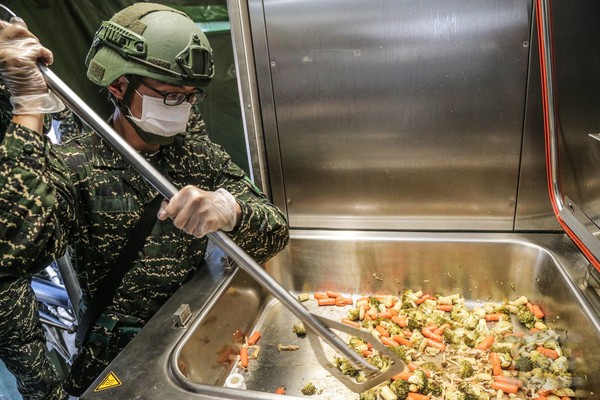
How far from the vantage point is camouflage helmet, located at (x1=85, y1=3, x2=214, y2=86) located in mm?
1063

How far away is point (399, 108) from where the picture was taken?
4.98ft

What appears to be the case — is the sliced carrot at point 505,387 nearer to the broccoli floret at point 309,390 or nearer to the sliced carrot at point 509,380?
the sliced carrot at point 509,380

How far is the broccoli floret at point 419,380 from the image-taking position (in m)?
1.18

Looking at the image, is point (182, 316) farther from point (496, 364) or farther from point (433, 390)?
point (496, 364)

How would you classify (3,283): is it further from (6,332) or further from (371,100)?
(371,100)

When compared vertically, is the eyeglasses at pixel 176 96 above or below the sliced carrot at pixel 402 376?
above

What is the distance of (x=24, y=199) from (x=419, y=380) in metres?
1.14

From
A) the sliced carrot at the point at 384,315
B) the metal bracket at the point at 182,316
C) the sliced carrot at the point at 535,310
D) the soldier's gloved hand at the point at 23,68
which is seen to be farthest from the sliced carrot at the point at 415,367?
the soldier's gloved hand at the point at 23,68

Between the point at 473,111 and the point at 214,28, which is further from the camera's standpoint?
the point at 214,28

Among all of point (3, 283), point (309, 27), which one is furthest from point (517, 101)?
point (3, 283)

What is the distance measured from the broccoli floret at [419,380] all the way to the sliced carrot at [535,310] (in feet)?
1.67

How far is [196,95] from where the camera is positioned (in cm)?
119

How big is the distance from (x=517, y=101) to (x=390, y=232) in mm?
663

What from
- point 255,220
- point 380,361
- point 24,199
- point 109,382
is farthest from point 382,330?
point 24,199
